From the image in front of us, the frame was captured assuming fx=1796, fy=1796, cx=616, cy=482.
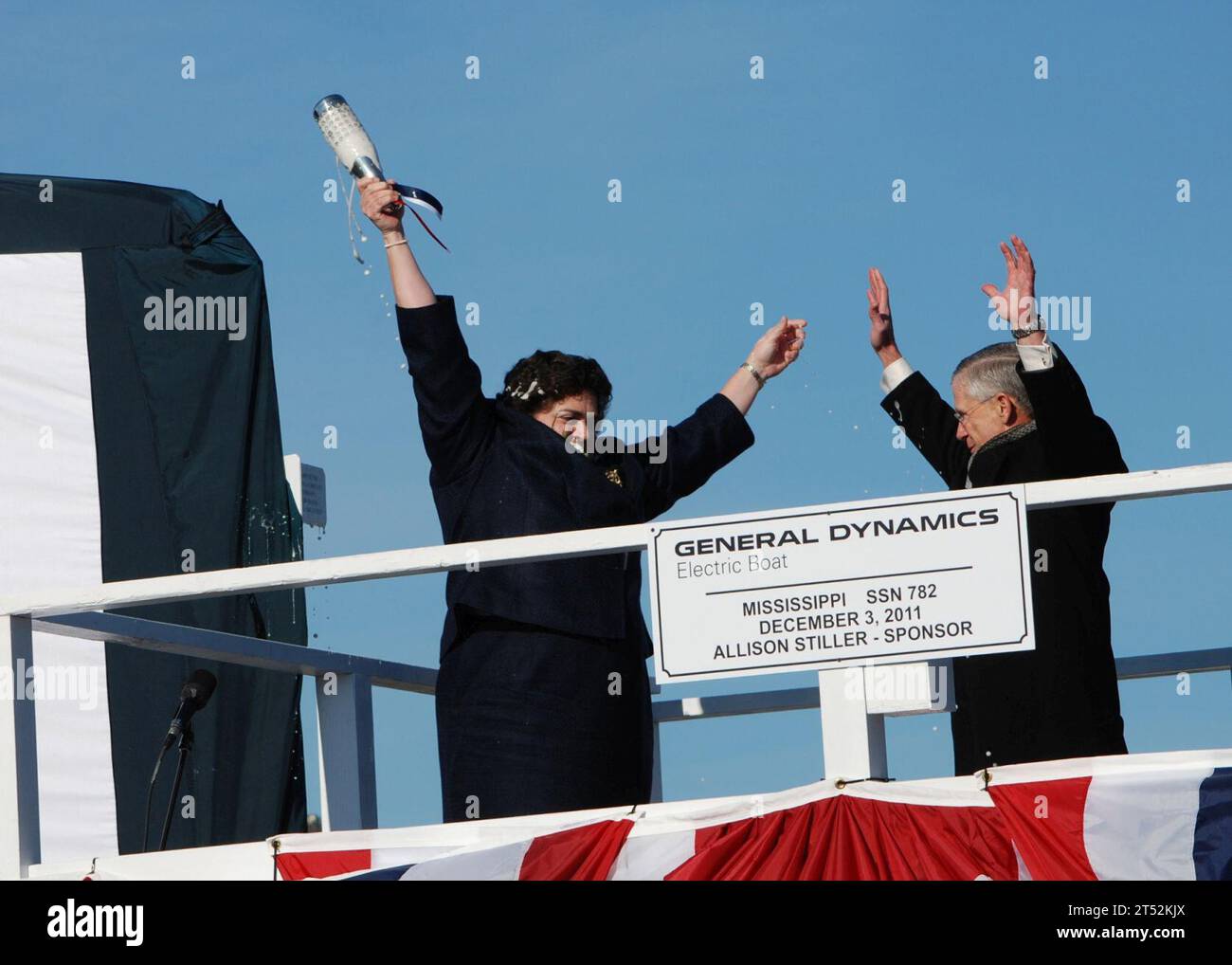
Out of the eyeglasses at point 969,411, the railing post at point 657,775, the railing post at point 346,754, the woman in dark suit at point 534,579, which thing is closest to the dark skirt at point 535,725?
the woman in dark suit at point 534,579

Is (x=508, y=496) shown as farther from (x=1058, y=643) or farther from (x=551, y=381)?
(x=1058, y=643)

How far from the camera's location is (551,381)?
429cm

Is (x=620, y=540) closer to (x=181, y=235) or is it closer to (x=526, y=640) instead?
(x=526, y=640)

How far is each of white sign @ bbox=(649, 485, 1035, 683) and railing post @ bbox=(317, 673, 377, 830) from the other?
64.6 inches

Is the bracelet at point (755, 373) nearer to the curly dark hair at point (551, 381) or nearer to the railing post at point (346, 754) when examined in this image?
the curly dark hair at point (551, 381)

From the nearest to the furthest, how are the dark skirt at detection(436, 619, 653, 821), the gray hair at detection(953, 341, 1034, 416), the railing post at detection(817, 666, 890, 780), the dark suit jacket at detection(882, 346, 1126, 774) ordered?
the railing post at detection(817, 666, 890, 780) < the dark suit jacket at detection(882, 346, 1126, 774) < the dark skirt at detection(436, 619, 653, 821) < the gray hair at detection(953, 341, 1034, 416)

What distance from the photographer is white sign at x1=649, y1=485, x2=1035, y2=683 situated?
3287 millimetres

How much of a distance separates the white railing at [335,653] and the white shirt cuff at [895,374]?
1.43 meters

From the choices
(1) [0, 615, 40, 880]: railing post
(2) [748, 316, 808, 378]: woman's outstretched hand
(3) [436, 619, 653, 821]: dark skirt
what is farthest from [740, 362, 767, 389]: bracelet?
(1) [0, 615, 40, 880]: railing post

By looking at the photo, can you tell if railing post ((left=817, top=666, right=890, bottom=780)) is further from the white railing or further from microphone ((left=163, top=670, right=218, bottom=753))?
microphone ((left=163, top=670, right=218, bottom=753))

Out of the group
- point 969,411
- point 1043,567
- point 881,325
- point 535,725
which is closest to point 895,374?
point 881,325

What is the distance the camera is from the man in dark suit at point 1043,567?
373 cm

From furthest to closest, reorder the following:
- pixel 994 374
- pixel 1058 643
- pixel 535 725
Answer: pixel 994 374 < pixel 535 725 < pixel 1058 643

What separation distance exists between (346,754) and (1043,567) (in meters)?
1.99
